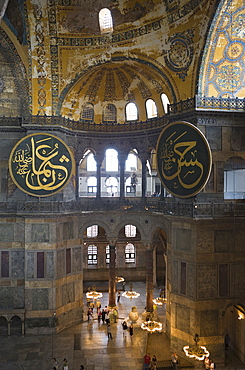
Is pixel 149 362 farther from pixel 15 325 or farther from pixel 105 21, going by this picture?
pixel 105 21

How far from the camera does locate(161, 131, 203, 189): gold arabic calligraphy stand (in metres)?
11.9

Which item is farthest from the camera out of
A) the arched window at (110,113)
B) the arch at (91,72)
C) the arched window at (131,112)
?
the arched window at (110,113)

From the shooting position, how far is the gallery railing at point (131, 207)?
12.5 m

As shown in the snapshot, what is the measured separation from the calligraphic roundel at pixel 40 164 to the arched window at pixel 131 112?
4380 millimetres

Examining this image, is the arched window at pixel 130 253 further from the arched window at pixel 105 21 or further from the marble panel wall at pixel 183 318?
the arched window at pixel 105 21

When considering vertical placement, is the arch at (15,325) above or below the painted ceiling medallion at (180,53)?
below

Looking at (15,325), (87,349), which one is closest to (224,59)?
(87,349)

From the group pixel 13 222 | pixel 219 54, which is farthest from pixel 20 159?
pixel 219 54

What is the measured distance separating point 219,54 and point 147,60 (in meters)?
3.15

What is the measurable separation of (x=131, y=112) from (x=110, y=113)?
42.0 inches

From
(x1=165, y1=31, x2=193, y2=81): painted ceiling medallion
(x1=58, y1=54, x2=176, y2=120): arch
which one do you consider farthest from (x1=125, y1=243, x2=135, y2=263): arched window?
(x1=165, y1=31, x2=193, y2=81): painted ceiling medallion

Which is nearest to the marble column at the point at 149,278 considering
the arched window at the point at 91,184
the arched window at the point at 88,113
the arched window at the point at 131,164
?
the arched window at the point at 88,113

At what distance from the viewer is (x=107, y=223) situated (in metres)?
17.5

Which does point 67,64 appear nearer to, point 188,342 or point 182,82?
point 182,82
